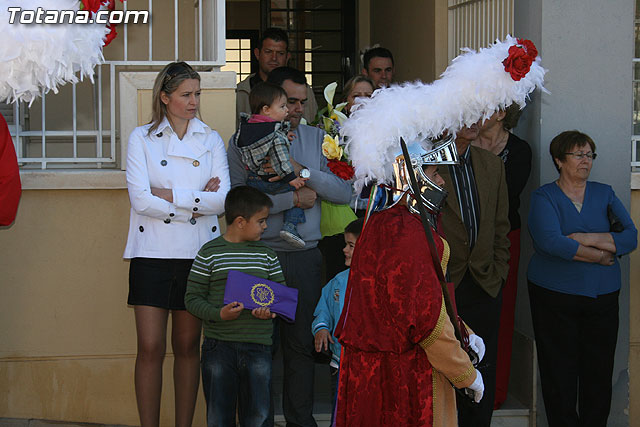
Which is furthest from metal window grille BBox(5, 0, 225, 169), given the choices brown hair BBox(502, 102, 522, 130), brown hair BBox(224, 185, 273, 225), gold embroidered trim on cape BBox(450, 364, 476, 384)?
gold embroidered trim on cape BBox(450, 364, 476, 384)

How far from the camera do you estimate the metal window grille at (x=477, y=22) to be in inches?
227

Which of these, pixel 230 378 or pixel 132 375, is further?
pixel 132 375

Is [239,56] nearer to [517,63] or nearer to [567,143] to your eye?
[567,143]

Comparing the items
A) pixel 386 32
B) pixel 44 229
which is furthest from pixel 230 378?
pixel 386 32

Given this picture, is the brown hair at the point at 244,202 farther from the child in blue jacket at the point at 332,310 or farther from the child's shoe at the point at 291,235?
the child in blue jacket at the point at 332,310

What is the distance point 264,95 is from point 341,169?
0.59 m

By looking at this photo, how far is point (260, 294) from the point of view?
422 centimetres

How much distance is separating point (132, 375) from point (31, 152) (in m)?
1.92

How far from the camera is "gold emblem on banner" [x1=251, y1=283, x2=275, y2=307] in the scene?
4207 millimetres

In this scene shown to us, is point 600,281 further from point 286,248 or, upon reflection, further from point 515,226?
point 286,248

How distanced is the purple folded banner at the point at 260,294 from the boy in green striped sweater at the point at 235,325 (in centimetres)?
7

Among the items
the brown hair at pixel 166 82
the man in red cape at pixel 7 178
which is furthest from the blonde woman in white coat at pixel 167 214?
the man in red cape at pixel 7 178

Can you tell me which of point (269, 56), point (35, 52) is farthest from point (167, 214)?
point (269, 56)

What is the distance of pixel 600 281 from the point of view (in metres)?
4.88
